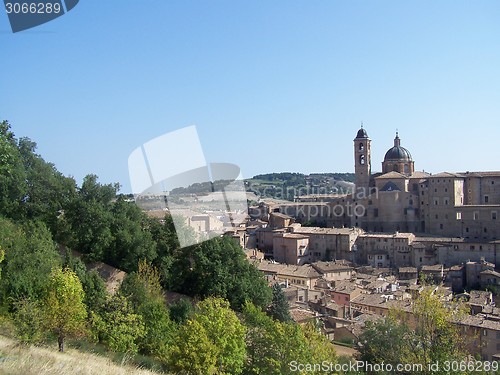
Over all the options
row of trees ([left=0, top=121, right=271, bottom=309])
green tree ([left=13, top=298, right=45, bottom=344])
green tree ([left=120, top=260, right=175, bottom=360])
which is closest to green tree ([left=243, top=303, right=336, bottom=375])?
green tree ([left=120, top=260, right=175, bottom=360])

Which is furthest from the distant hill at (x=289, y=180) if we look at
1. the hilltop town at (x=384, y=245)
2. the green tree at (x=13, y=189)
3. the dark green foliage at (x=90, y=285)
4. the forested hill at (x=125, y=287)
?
the dark green foliage at (x=90, y=285)

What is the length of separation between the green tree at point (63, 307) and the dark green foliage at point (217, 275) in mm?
5112

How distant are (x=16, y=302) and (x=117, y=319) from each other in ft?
7.23

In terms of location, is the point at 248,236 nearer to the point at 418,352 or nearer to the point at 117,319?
the point at 117,319

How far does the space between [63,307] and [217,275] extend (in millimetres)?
6481

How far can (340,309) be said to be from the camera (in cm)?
2058

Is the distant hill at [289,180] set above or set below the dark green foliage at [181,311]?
above

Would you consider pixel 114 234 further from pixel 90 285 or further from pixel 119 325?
pixel 119 325

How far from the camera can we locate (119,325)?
11.4 metres

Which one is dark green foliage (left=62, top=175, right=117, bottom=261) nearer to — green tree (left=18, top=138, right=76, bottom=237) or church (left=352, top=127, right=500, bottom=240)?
green tree (left=18, top=138, right=76, bottom=237)

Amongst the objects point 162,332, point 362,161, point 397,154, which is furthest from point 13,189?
point 397,154

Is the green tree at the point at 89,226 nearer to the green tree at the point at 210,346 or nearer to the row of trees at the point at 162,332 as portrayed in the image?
the row of trees at the point at 162,332

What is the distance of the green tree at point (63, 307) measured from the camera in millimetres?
10109

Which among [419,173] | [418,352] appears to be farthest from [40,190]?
[419,173]
